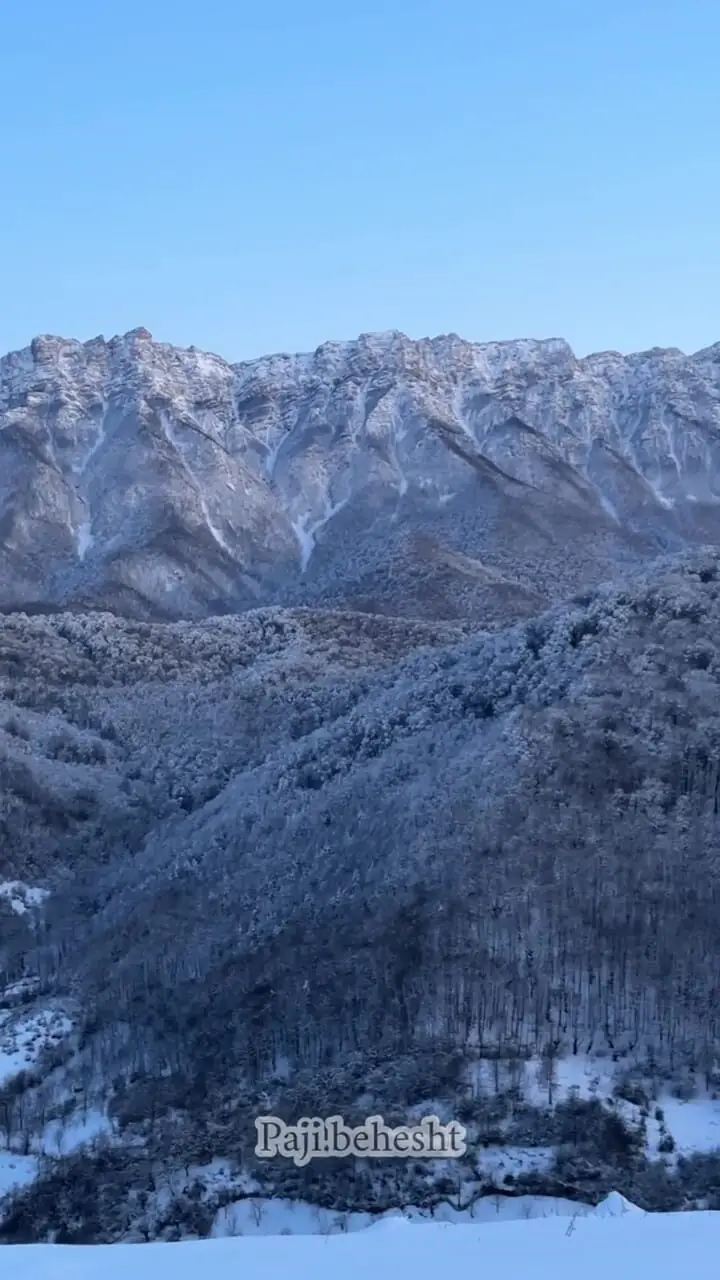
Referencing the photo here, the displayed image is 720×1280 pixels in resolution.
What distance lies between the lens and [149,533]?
96312 mm

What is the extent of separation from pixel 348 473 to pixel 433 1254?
10607 cm

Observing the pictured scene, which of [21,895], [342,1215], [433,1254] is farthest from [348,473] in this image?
[433,1254]

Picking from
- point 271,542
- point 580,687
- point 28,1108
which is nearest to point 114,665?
point 580,687

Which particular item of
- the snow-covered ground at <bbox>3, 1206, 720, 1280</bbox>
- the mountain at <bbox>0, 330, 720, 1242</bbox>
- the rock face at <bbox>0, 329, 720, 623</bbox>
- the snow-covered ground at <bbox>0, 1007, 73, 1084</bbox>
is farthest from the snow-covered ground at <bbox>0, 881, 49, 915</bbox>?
the rock face at <bbox>0, 329, 720, 623</bbox>

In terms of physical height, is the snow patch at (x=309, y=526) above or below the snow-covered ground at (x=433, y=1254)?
above

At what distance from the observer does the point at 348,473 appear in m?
112

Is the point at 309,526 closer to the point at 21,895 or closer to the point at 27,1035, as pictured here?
the point at 21,895

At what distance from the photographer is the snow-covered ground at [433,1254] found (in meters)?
7.55

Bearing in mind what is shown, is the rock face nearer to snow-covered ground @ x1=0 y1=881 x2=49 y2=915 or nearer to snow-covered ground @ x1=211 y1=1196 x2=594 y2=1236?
snow-covered ground @ x1=0 y1=881 x2=49 y2=915

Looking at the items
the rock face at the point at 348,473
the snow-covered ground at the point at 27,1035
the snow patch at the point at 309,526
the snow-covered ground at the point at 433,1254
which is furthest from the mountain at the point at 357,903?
the snow patch at the point at 309,526

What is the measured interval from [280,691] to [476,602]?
132ft

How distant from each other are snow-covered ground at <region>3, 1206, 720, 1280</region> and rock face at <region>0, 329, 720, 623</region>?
67.3 meters

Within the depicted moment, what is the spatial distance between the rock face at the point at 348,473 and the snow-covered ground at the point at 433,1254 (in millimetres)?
67347

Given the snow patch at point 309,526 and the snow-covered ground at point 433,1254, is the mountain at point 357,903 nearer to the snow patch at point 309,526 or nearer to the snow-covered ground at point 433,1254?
the snow-covered ground at point 433,1254
